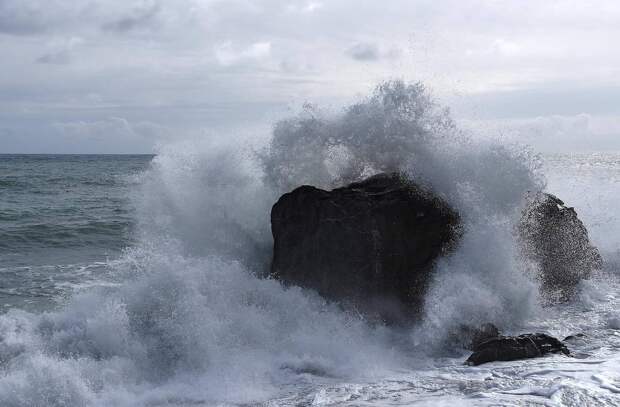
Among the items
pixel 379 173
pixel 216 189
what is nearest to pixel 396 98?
pixel 379 173

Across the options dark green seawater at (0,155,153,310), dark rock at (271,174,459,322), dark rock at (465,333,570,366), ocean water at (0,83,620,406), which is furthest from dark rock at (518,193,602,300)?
dark green seawater at (0,155,153,310)

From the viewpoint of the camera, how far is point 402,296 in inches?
313

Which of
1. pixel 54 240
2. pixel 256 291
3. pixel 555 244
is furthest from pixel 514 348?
pixel 54 240

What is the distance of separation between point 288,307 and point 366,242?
50.2 inches

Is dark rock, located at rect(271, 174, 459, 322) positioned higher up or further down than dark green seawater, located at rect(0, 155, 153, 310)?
higher up

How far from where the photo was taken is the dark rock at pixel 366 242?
7844 mm

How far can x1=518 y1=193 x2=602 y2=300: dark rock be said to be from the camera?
31.1ft

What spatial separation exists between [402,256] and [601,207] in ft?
30.5

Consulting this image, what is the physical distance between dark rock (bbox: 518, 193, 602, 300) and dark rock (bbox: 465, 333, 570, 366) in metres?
2.52

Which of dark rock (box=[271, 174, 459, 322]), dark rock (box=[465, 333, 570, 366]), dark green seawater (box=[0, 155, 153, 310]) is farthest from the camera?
dark green seawater (box=[0, 155, 153, 310])

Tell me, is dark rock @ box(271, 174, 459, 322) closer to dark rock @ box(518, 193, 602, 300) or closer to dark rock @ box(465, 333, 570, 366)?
dark rock @ box(465, 333, 570, 366)

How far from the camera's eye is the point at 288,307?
770cm

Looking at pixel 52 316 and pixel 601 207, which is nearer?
pixel 52 316

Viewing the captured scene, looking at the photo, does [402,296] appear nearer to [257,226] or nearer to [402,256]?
[402,256]
